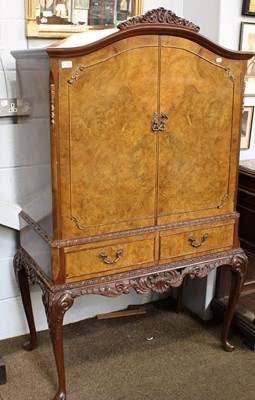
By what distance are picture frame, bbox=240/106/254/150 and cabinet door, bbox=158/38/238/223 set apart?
0.48 m

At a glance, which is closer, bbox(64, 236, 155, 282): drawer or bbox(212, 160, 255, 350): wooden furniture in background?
bbox(64, 236, 155, 282): drawer

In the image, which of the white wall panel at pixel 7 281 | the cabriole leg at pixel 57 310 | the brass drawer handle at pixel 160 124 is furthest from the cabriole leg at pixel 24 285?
the brass drawer handle at pixel 160 124

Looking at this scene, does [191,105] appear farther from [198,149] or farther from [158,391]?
[158,391]

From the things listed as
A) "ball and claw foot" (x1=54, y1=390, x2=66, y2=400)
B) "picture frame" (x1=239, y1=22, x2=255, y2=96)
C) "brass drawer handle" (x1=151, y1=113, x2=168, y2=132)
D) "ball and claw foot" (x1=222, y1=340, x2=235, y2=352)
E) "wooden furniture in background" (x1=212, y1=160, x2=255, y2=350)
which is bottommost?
"ball and claw foot" (x1=222, y1=340, x2=235, y2=352)

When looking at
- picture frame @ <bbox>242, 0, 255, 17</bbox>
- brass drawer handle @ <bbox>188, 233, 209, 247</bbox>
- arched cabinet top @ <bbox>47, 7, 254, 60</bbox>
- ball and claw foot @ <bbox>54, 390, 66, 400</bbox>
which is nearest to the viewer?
arched cabinet top @ <bbox>47, 7, 254, 60</bbox>

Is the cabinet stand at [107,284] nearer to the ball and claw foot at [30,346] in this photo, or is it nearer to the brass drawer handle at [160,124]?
the ball and claw foot at [30,346]

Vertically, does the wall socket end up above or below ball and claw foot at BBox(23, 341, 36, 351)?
above

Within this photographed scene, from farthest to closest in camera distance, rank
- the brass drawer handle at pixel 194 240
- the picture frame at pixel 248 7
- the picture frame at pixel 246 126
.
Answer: the picture frame at pixel 246 126 → the picture frame at pixel 248 7 → the brass drawer handle at pixel 194 240

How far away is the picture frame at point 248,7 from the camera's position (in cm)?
266

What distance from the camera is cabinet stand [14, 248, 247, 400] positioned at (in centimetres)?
210

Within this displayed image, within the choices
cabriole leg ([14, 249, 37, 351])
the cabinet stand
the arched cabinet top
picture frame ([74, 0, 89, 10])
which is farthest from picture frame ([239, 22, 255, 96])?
cabriole leg ([14, 249, 37, 351])

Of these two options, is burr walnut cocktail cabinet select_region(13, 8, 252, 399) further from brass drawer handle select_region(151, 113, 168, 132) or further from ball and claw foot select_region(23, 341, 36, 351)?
ball and claw foot select_region(23, 341, 36, 351)

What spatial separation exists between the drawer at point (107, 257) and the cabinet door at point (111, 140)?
0.08 m

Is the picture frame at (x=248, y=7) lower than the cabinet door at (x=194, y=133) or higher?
higher
